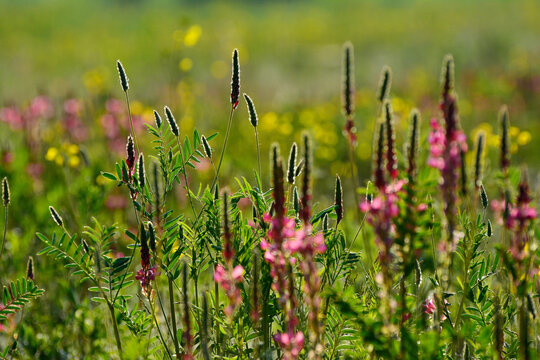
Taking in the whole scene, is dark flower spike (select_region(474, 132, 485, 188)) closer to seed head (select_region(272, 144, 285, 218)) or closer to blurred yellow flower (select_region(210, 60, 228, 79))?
seed head (select_region(272, 144, 285, 218))

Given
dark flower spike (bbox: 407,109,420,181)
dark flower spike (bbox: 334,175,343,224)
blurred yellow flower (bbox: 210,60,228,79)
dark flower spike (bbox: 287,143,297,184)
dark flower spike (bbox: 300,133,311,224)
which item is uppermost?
dark flower spike (bbox: 407,109,420,181)

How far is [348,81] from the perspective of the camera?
63.9 inches

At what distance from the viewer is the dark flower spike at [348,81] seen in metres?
1.62

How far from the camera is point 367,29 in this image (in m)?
22.9

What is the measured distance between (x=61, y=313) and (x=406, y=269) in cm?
209

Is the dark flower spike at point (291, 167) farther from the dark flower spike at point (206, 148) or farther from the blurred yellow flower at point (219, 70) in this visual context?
the blurred yellow flower at point (219, 70)

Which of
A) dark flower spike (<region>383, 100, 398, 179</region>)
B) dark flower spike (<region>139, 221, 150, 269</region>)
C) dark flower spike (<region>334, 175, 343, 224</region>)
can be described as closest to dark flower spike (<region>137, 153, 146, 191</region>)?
dark flower spike (<region>139, 221, 150, 269</region>)

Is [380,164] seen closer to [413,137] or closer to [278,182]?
[413,137]

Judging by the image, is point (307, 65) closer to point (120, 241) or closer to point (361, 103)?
point (361, 103)

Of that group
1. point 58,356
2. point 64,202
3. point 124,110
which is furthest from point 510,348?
point 124,110

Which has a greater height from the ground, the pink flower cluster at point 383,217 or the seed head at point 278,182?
the seed head at point 278,182

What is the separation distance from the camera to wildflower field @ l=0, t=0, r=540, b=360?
1209 millimetres

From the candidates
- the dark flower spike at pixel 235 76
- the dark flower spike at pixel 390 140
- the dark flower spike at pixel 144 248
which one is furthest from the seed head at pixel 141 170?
the dark flower spike at pixel 390 140

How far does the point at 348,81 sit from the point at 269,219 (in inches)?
24.3
